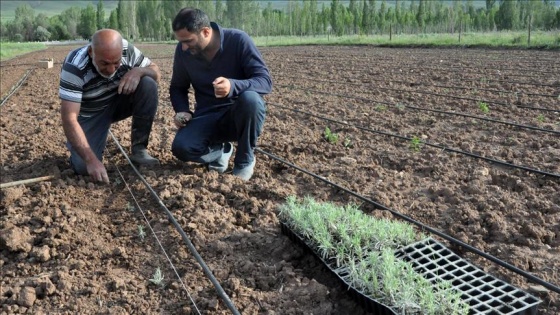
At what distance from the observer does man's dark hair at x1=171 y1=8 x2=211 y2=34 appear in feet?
12.6

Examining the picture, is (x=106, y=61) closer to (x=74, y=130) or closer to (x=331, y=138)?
(x=74, y=130)

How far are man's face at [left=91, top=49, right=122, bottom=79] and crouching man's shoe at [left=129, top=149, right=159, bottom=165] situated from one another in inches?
31.6

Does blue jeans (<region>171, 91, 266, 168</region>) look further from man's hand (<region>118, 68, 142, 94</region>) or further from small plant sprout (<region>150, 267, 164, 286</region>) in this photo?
small plant sprout (<region>150, 267, 164, 286</region>)

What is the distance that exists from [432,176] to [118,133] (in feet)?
11.1

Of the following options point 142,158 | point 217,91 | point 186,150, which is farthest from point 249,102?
point 142,158

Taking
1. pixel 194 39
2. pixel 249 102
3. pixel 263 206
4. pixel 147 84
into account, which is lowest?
pixel 263 206

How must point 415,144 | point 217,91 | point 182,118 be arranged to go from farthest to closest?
1. point 415,144
2. point 182,118
3. point 217,91

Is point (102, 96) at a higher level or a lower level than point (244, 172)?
higher

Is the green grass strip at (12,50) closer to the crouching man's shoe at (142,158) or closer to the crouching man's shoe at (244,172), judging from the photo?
the crouching man's shoe at (142,158)

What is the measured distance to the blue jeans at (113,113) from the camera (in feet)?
14.6

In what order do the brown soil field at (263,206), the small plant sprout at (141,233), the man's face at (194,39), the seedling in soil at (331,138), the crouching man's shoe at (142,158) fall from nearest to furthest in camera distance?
the brown soil field at (263,206) < the small plant sprout at (141,233) < the man's face at (194,39) < the crouching man's shoe at (142,158) < the seedling in soil at (331,138)

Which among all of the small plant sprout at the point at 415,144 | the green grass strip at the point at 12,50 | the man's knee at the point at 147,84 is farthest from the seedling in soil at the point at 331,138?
the green grass strip at the point at 12,50

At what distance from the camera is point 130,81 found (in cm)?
432

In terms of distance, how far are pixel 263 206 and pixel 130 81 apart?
156 centimetres
